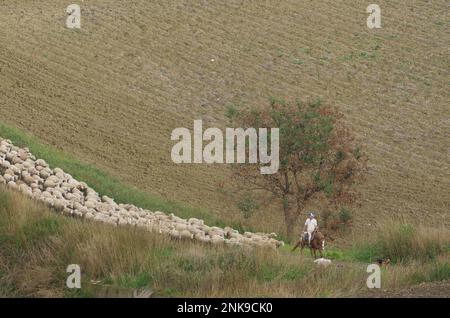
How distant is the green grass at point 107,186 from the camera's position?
23.2 metres

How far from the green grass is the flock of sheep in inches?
39.8

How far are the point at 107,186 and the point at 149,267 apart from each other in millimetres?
11098

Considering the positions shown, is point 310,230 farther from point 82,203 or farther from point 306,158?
point 306,158

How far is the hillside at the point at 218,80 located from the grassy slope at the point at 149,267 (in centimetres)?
1279

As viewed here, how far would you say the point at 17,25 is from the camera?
41562mm

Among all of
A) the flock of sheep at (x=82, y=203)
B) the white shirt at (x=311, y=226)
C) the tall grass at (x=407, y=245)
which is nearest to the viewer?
the tall grass at (x=407, y=245)

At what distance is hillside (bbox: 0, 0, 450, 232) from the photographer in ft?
100

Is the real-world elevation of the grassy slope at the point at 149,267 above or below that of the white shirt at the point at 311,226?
below

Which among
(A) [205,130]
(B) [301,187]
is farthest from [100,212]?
(A) [205,130]

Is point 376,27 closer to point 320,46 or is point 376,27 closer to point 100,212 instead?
point 320,46

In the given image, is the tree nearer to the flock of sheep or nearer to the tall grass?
the flock of sheep

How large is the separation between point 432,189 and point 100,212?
16.4 metres

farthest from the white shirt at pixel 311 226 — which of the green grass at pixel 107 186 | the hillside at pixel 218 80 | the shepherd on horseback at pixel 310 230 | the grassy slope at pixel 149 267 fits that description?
the hillside at pixel 218 80

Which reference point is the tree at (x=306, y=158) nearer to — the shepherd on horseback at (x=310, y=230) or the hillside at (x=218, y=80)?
the hillside at (x=218, y=80)
